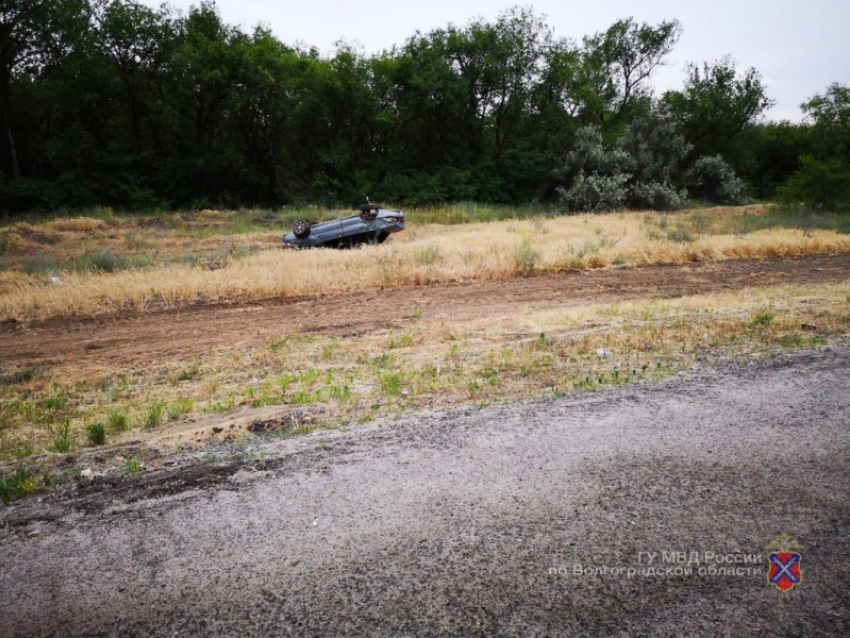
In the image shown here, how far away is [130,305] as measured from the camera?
8852 mm

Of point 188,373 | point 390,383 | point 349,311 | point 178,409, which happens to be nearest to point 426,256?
point 349,311

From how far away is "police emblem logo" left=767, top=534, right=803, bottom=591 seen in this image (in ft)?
7.66

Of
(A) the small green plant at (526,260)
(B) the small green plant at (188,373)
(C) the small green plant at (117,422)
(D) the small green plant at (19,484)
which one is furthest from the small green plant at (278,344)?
(A) the small green plant at (526,260)

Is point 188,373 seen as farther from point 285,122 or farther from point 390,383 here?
point 285,122

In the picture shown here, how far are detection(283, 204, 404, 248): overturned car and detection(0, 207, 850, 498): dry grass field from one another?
1.96 meters

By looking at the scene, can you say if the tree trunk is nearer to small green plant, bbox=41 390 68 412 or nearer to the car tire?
the car tire

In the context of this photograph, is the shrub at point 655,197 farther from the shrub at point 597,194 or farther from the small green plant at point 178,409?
the small green plant at point 178,409

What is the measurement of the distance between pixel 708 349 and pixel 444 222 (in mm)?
18611

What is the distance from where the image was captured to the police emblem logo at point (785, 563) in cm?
234

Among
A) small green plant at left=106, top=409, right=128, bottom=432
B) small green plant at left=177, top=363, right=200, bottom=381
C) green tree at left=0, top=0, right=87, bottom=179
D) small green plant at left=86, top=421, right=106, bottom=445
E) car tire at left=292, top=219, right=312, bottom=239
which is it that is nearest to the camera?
small green plant at left=86, top=421, right=106, bottom=445

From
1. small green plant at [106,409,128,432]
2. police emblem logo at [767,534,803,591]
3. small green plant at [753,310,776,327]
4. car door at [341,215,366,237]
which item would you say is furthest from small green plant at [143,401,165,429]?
car door at [341,215,366,237]

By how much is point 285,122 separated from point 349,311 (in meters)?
30.7

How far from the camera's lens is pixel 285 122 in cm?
3434

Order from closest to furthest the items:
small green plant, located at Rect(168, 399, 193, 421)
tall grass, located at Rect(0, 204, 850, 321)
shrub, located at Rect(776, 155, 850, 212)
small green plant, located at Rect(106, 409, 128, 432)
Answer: small green plant, located at Rect(106, 409, 128, 432) < small green plant, located at Rect(168, 399, 193, 421) < tall grass, located at Rect(0, 204, 850, 321) < shrub, located at Rect(776, 155, 850, 212)
